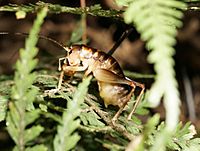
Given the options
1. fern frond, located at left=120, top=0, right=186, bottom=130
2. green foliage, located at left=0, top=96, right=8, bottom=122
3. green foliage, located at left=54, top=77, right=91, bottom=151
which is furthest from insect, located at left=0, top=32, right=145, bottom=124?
fern frond, located at left=120, top=0, right=186, bottom=130

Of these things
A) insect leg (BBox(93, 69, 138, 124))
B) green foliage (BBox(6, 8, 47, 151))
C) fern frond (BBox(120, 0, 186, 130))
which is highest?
fern frond (BBox(120, 0, 186, 130))

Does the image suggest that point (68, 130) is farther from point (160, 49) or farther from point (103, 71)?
point (103, 71)

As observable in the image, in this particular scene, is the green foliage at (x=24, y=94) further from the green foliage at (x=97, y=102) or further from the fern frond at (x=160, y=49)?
the fern frond at (x=160, y=49)

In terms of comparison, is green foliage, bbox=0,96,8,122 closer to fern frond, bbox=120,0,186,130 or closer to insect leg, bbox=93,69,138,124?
insect leg, bbox=93,69,138,124

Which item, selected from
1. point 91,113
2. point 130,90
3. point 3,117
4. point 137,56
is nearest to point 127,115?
point 130,90

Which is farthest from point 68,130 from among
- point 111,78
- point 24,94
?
point 111,78

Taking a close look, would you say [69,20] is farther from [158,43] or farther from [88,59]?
[158,43]
